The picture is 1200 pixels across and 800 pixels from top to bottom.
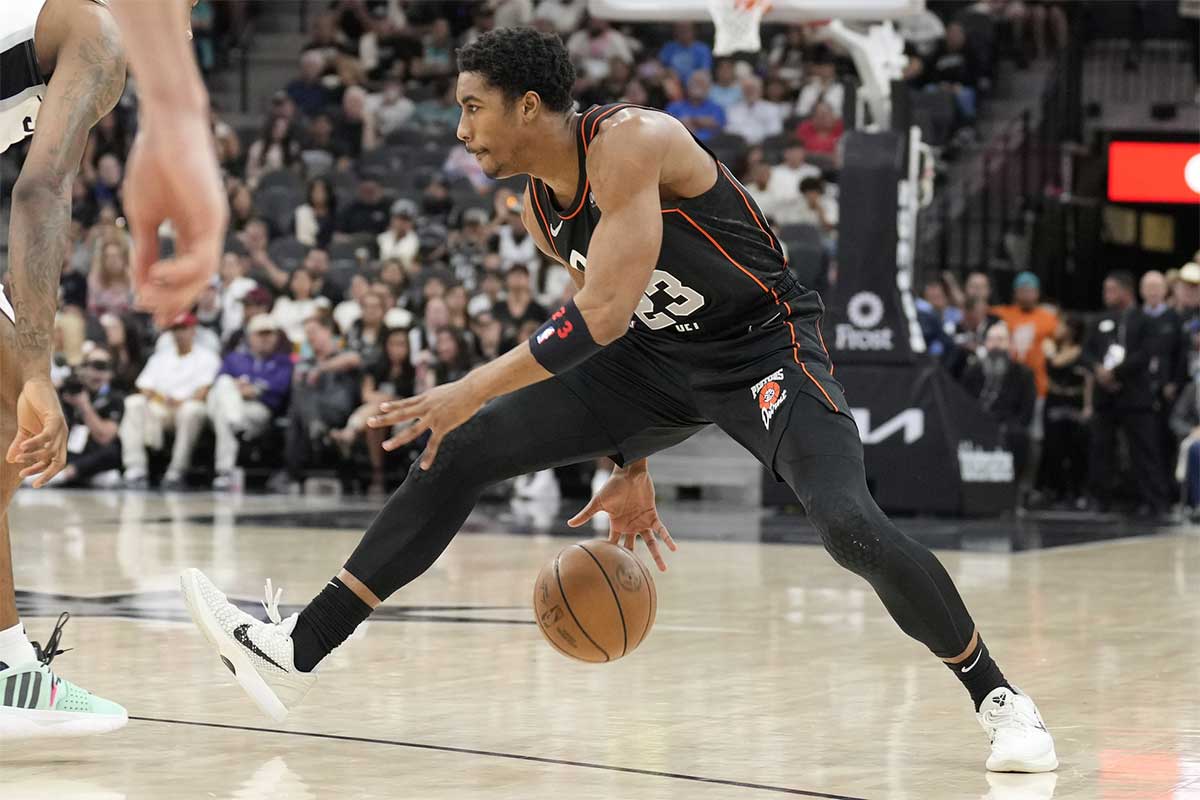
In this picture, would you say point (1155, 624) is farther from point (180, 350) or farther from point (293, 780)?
point (180, 350)

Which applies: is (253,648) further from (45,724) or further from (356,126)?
(356,126)

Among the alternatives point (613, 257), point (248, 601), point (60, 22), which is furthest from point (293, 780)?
point (248, 601)

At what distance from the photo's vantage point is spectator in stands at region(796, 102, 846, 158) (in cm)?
1697

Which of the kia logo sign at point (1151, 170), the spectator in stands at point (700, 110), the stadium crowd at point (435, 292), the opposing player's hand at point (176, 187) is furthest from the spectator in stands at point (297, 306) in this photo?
the opposing player's hand at point (176, 187)

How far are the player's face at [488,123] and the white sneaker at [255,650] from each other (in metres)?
1.19

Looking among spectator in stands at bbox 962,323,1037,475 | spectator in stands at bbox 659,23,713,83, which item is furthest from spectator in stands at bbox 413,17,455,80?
spectator in stands at bbox 962,323,1037,475

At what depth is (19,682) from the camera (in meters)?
4.48

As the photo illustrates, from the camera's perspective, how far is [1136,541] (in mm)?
11375

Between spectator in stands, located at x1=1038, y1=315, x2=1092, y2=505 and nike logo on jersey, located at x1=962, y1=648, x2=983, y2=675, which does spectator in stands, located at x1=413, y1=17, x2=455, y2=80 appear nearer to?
spectator in stands, located at x1=1038, y1=315, x2=1092, y2=505

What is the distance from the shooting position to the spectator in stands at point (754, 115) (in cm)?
1758

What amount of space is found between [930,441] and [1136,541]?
1.73 metres

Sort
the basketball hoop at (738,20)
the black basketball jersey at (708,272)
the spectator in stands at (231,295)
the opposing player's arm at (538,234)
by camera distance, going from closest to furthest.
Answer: the black basketball jersey at (708,272) → the opposing player's arm at (538,234) → the basketball hoop at (738,20) → the spectator in stands at (231,295)

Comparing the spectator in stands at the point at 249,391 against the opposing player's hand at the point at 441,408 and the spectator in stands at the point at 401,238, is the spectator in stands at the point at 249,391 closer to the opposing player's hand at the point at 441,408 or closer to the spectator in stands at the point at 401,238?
the spectator in stands at the point at 401,238

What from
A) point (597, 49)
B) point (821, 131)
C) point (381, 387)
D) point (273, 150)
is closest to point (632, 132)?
point (381, 387)
